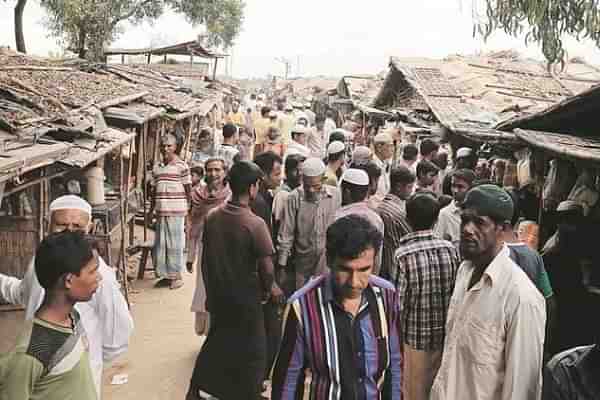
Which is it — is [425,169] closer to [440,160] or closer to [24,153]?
[440,160]

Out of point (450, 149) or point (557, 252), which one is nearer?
point (557, 252)

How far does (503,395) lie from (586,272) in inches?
118

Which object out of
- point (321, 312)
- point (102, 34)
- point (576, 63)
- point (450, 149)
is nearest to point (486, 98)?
point (450, 149)

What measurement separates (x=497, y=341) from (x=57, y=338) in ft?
6.65

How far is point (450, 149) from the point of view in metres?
11.4

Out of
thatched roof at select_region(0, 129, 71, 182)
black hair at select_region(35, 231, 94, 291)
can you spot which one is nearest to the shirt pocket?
black hair at select_region(35, 231, 94, 291)

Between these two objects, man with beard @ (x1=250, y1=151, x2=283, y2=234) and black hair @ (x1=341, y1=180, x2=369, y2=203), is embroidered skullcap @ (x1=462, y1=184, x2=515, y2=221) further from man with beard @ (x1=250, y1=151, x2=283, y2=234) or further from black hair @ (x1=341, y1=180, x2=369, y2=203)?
man with beard @ (x1=250, y1=151, x2=283, y2=234)

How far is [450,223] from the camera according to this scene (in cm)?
565

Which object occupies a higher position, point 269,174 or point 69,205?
point 69,205

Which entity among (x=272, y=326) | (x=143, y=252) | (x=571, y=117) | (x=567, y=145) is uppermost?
(x=571, y=117)

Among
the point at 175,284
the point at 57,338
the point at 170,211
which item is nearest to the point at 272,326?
the point at 57,338

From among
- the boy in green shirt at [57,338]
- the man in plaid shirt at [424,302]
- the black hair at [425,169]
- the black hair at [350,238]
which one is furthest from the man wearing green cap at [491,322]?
the black hair at [425,169]

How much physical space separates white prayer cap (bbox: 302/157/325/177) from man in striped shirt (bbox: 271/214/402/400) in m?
2.81

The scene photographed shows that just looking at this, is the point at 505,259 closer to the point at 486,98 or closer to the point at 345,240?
the point at 345,240
